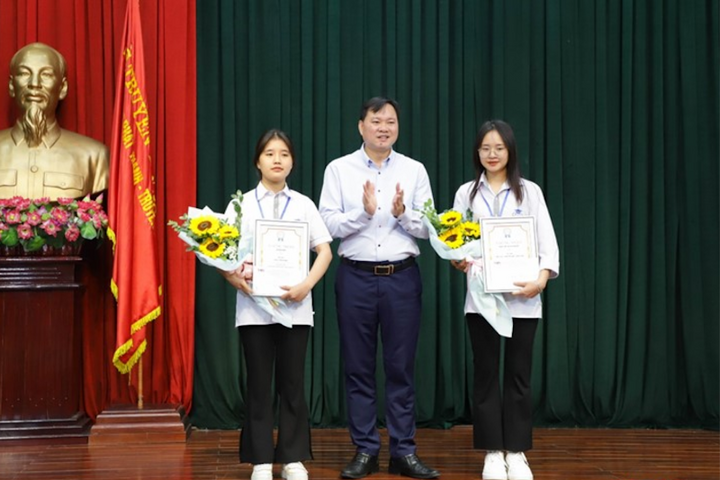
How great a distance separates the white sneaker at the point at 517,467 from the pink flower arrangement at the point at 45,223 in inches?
96.3

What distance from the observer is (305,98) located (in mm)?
5320

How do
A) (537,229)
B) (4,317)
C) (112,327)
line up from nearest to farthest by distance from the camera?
(537,229) < (4,317) < (112,327)

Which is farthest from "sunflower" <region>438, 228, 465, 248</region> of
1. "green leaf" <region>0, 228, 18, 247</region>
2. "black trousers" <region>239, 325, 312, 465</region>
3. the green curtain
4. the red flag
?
"green leaf" <region>0, 228, 18, 247</region>

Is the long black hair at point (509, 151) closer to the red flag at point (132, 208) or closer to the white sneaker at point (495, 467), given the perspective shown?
the white sneaker at point (495, 467)

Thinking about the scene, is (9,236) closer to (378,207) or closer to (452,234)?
(378,207)

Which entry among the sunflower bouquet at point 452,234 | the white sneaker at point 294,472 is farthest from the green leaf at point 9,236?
the sunflower bouquet at point 452,234

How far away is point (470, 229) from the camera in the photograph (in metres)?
3.61

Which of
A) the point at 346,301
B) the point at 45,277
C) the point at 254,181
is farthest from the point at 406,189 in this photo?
the point at 45,277

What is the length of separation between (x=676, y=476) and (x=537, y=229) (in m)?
1.28

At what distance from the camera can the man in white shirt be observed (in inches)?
146

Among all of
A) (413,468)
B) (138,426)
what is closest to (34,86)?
(138,426)

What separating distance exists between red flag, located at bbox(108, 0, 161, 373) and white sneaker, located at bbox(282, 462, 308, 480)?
4.95 ft

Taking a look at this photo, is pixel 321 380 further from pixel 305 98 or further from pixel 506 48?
pixel 506 48

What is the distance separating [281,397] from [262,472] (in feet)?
1.00
